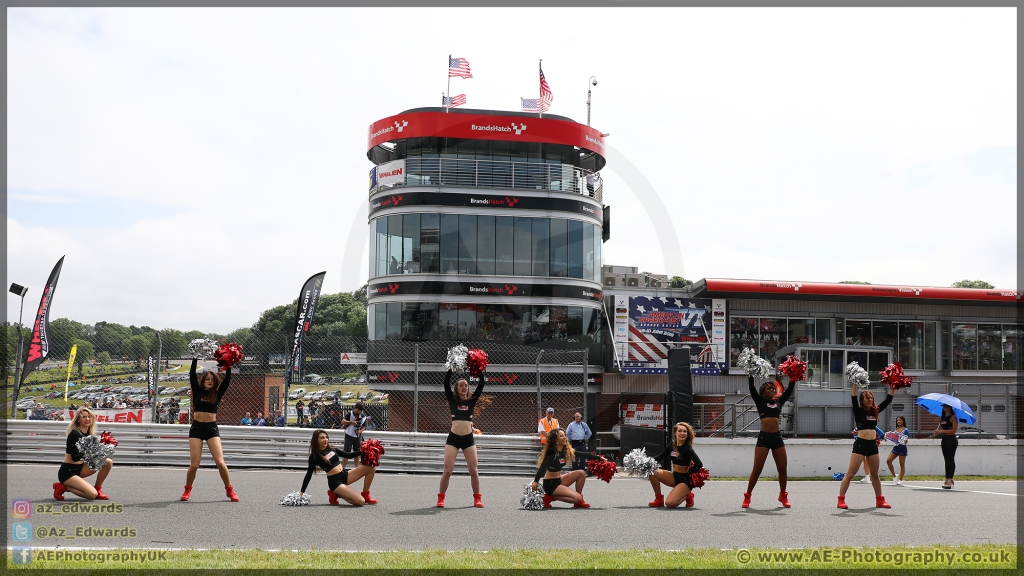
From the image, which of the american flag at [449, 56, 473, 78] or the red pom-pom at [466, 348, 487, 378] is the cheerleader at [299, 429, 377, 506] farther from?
the american flag at [449, 56, 473, 78]

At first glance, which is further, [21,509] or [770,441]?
[770,441]

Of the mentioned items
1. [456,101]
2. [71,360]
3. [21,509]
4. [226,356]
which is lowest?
[21,509]

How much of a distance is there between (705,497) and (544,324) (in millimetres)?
18740

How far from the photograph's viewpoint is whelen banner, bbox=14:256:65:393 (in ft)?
59.5

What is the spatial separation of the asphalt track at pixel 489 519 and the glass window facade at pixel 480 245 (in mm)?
17466

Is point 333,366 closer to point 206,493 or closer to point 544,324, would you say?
point 206,493

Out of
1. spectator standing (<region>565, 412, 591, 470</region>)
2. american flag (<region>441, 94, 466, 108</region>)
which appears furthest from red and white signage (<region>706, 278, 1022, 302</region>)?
spectator standing (<region>565, 412, 591, 470</region>)

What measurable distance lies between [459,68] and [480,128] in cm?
253

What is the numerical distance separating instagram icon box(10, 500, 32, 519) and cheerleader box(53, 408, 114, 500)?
45 centimetres

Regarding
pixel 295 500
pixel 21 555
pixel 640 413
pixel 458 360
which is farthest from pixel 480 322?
pixel 21 555

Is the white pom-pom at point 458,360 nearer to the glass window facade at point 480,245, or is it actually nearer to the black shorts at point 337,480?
the black shorts at point 337,480
